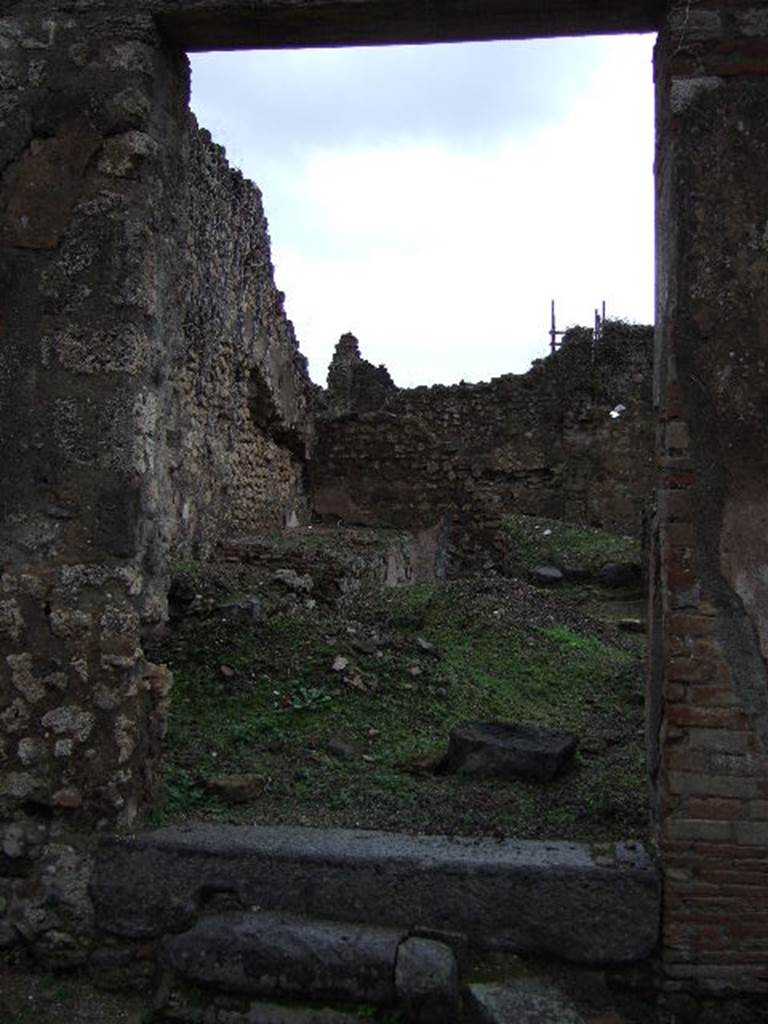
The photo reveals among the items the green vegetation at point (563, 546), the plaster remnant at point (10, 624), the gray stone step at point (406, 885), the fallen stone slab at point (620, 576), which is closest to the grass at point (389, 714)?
the gray stone step at point (406, 885)

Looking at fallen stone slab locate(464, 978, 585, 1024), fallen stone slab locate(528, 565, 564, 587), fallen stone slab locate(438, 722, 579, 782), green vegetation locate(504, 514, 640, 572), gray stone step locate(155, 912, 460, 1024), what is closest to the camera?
fallen stone slab locate(464, 978, 585, 1024)

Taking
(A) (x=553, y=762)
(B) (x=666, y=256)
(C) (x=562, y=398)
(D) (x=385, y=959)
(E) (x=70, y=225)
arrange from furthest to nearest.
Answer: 1. (C) (x=562, y=398)
2. (A) (x=553, y=762)
3. (E) (x=70, y=225)
4. (B) (x=666, y=256)
5. (D) (x=385, y=959)

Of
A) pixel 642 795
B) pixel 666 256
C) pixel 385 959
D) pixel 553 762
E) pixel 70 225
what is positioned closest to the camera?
pixel 385 959

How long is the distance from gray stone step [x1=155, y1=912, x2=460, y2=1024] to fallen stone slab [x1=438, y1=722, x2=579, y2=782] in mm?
1034

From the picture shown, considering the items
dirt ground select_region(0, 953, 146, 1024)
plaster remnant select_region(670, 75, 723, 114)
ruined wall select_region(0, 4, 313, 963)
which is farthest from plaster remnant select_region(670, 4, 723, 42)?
dirt ground select_region(0, 953, 146, 1024)

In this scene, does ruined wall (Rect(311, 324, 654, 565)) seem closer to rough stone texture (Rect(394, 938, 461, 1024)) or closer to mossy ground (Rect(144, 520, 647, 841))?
mossy ground (Rect(144, 520, 647, 841))

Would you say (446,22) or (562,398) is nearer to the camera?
(446,22)

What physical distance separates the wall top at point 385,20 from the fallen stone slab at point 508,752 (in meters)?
2.69

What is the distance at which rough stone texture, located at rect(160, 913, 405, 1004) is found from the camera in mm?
3012

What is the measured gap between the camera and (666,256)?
326 cm

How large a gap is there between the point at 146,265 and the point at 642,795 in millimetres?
2662

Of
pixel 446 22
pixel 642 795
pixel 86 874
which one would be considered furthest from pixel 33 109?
pixel 642 795

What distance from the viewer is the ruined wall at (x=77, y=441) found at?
3359mm

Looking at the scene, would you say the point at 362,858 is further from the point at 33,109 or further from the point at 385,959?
the point at 33,109
